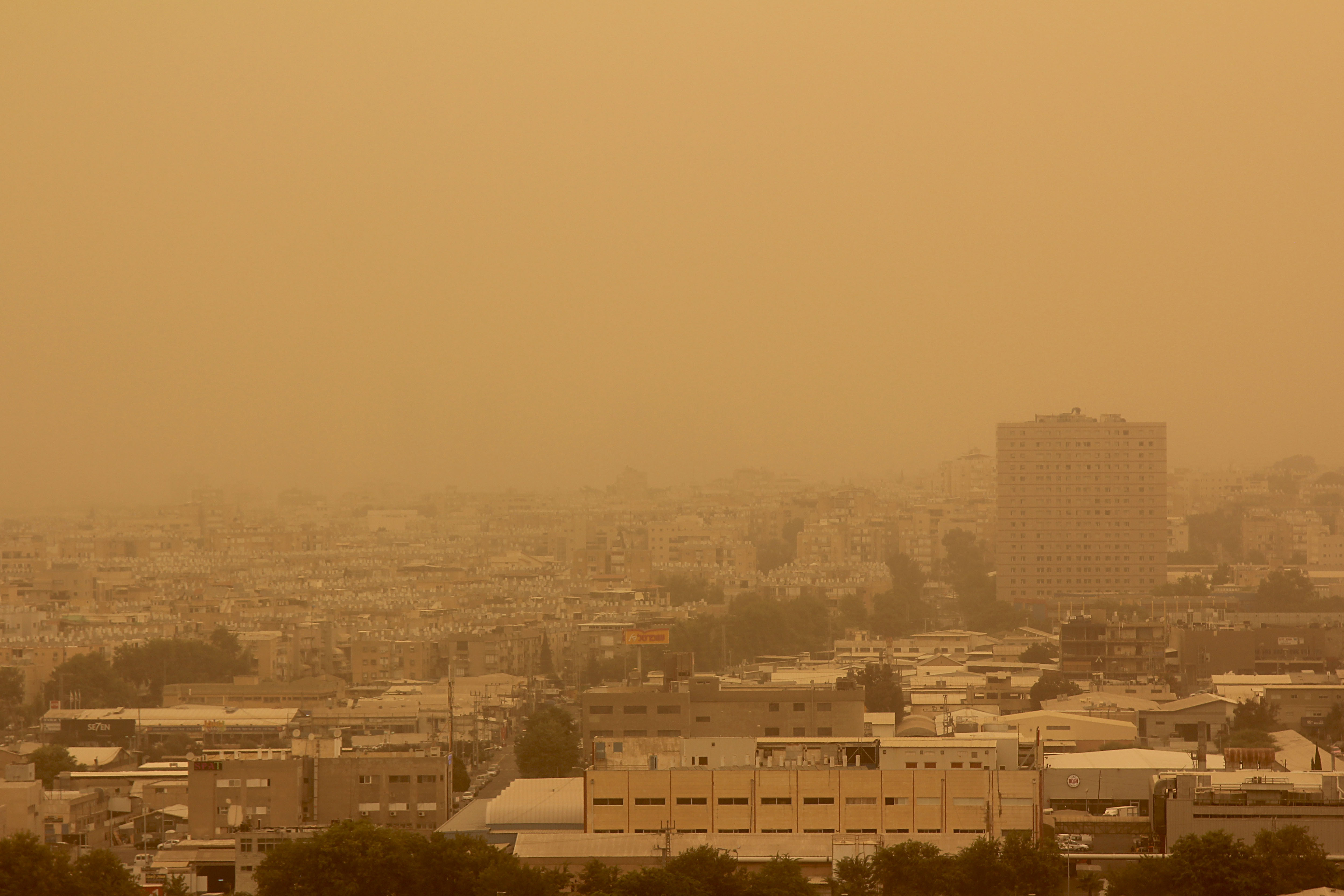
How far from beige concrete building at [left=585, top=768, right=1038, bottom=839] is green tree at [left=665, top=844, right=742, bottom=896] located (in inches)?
44.8

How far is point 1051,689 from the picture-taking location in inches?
972

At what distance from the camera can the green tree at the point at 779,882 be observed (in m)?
10.9

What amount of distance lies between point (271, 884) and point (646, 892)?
86.8 inches

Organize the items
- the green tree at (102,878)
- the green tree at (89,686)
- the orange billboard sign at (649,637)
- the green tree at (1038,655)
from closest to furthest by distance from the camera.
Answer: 1. the green tree at (102,878)
2. the green tree at (89,686)
3. the orange billboard sign at (649,637)
4. the green tree at (1038,655)

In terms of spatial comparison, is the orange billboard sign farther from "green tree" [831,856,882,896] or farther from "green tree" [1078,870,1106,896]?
"green tree" [831,856,882,896]

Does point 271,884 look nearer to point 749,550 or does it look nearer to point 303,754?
point 303,754

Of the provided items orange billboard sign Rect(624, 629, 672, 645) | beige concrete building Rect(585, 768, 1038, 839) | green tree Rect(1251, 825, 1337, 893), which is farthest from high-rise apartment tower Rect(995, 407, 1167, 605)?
green tree Rect(1251, 825, 1337, 893)

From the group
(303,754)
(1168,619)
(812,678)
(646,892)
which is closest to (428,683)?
(812,678)

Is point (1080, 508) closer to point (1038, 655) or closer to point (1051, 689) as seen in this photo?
point (1038, 655)

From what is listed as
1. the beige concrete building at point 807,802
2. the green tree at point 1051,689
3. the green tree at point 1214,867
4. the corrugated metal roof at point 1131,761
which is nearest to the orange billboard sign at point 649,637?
the green tree at point 1051,689

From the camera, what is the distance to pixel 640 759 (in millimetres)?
13195

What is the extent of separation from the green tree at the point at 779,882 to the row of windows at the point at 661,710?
6512mm

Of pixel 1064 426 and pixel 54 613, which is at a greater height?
pixel 1064 426

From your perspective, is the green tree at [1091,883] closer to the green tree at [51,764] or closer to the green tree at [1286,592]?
the green tree at [51,764]
